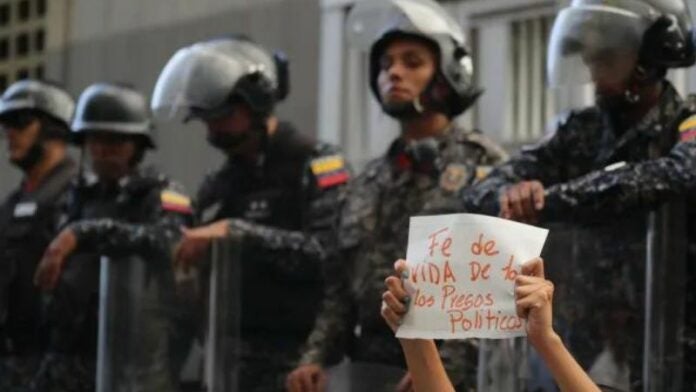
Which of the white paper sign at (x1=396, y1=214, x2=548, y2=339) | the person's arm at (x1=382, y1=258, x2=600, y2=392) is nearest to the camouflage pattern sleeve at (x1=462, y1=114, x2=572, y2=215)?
the white paper sign at (x1=396, y1=214, x2=548, y2=339)

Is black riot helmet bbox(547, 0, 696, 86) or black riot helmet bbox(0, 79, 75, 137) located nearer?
black riot helmet bbox(547, 0, 696, 86)

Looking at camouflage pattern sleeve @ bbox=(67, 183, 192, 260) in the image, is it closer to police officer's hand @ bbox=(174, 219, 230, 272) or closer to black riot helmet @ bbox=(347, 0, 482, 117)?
police officer's hand @ bbox=(174, 219, 230, 272)

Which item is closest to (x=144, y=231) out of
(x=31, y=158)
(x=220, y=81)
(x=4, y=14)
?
(x=220, y=81)

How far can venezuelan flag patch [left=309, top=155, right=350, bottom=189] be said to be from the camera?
14.5 feet

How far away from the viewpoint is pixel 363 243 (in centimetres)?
398

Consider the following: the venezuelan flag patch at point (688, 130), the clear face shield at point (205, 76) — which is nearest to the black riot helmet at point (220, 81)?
the clear face shield at point (205, 76)

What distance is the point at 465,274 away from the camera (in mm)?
2674

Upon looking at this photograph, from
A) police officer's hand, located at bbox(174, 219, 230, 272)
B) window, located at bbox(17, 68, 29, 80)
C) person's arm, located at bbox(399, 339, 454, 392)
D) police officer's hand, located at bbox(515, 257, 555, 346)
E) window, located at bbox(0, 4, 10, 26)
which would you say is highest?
window, located at bbox(0, 4, 10, 26)

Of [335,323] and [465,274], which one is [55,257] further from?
[465,274]

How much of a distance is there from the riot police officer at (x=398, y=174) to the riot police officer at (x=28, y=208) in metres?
1.42

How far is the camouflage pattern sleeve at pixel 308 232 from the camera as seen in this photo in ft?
14.3

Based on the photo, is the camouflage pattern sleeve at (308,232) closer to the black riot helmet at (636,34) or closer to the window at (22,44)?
the black riot helmet at (636,34)

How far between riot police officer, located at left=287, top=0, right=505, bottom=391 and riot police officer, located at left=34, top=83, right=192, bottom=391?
0.68m

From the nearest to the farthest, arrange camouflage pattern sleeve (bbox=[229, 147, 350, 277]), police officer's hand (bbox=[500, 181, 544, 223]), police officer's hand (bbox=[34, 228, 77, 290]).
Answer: police officer's hand (bbox=[500, 181, 544, 223])
camouflage pattern sleeve (bbox=[229, 147, 350, 277])
police officer's hand (bbox=[34, 228, 77, 290])
